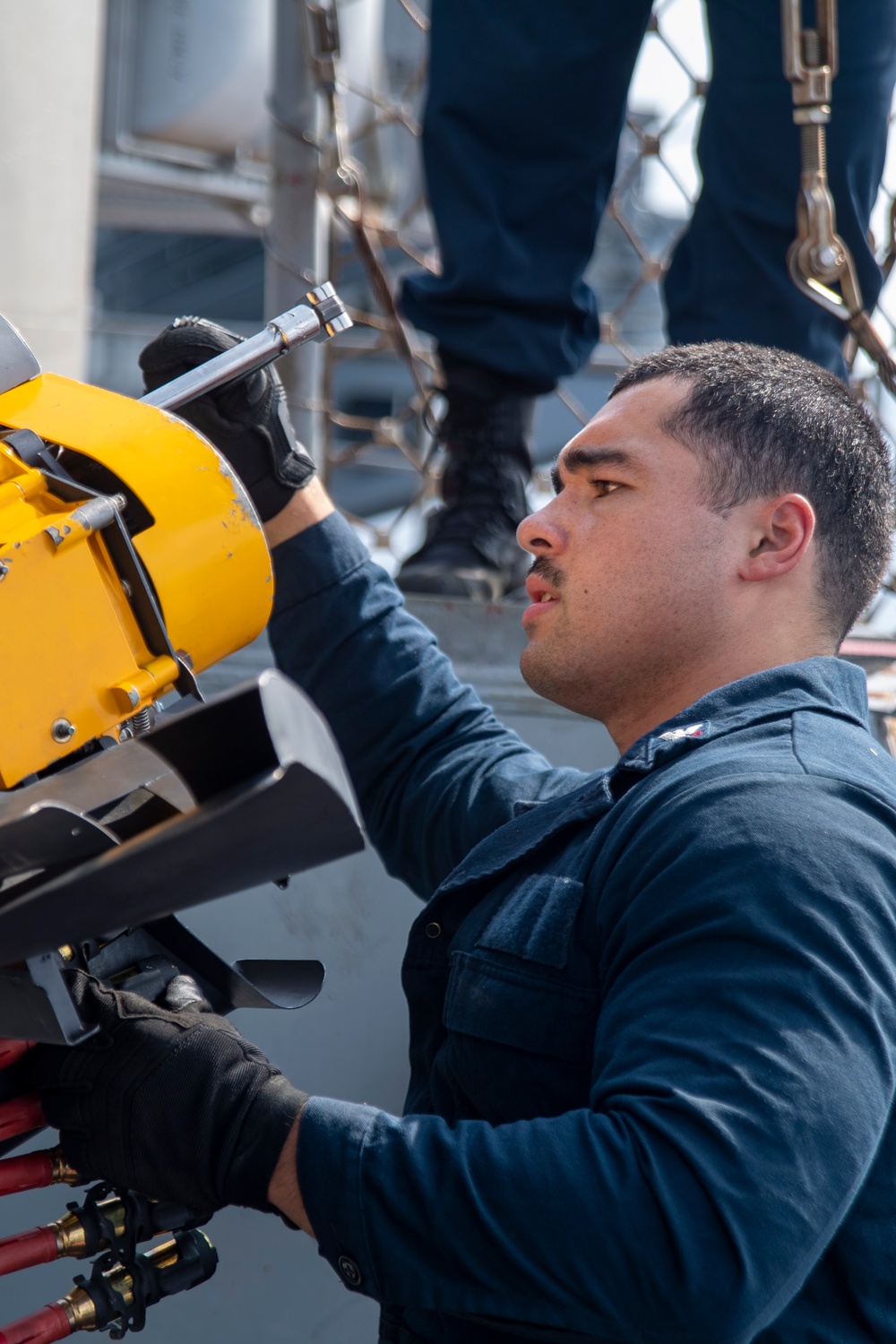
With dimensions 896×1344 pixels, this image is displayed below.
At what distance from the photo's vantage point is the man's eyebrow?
1176 mm

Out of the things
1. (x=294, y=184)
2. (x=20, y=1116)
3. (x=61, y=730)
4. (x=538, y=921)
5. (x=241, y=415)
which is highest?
(x=294, y=184)

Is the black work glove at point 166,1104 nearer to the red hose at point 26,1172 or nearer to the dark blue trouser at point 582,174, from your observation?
the red hose at point 26,1172

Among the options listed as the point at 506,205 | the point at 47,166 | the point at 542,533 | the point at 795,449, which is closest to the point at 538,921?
the point at 542,533

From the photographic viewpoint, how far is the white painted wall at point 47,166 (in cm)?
199

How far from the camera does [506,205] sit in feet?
6.40

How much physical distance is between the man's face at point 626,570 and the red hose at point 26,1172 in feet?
1.70

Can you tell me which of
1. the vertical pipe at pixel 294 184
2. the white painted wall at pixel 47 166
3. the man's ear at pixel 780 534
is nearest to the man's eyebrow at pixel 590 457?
the man's ear at pixel 780 534

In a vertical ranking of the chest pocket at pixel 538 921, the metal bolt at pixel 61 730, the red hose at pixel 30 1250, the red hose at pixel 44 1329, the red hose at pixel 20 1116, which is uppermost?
the metal bolt at pixel 61 730

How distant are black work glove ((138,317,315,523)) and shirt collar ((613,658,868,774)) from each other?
484mm

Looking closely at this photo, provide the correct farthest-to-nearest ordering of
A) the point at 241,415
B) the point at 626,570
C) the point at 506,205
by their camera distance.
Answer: the point at 506,205 < the point at 241,415 < the point at 626,570

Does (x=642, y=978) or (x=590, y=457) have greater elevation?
(x=590, y=457)

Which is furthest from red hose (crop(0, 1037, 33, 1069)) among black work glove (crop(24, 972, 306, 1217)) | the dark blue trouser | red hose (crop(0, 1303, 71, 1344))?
the dark blue trouser

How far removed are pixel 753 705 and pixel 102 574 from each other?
46 centimetres

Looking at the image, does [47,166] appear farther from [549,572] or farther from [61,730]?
[61,730]
